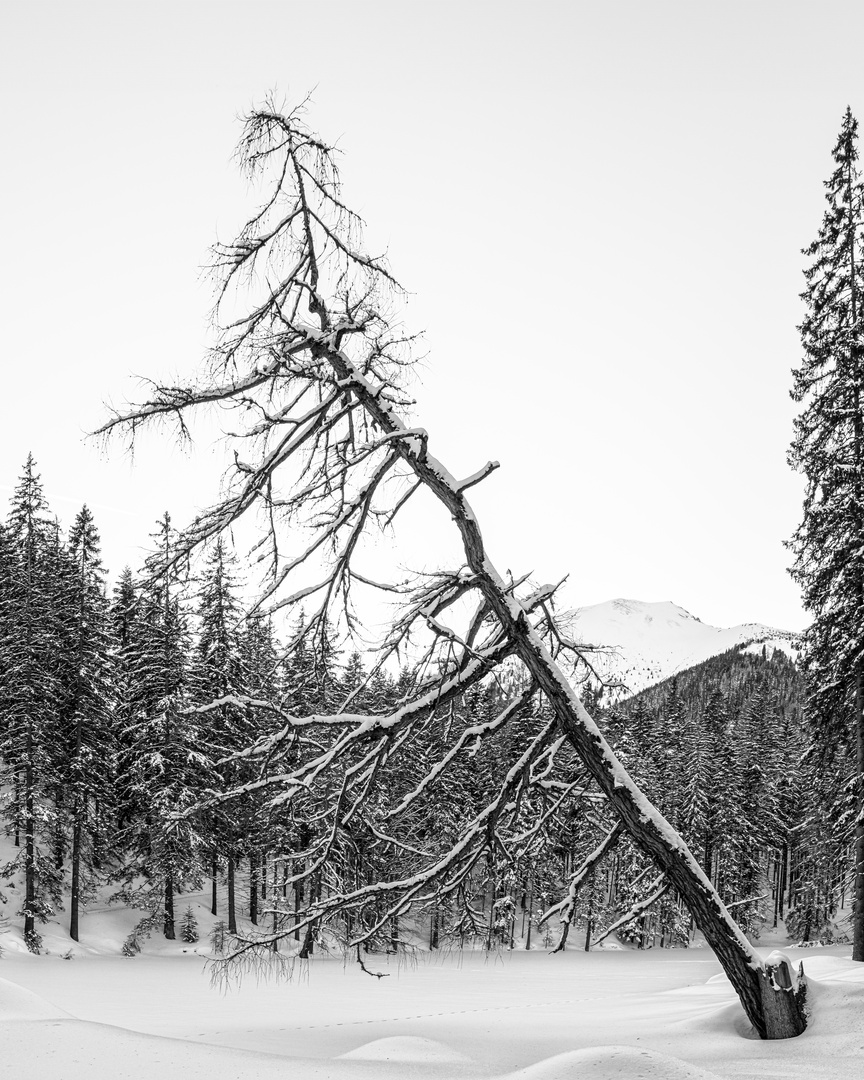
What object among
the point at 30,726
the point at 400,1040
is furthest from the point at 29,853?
the point at 400,1040

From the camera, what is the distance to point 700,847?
4131 centimetres

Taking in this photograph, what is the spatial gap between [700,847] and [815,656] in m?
31.7

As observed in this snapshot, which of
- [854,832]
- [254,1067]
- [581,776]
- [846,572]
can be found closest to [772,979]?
[581,776]

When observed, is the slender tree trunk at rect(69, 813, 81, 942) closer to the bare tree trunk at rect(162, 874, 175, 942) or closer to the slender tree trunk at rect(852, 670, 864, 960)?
the bare tree trunk at rect(162, 874, 175, 942)

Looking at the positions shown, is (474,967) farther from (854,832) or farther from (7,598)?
(7,598)

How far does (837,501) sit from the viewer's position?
13.7m

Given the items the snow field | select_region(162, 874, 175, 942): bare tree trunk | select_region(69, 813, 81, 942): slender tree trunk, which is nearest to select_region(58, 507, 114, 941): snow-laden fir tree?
select_region(69, 813, 81, 942): slender tree trunk

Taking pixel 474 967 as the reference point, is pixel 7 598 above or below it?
above

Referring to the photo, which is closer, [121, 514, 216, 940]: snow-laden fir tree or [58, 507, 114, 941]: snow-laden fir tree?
[121, 514, 216, 940]: snow-laden fir tree

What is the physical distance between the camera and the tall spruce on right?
533 inches

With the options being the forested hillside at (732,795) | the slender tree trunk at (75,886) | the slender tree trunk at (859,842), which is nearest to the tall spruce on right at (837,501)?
the slender tree trunk at (859,842)

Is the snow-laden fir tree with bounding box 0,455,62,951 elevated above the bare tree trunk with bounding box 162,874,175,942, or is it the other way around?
the snow-laden fir tree with bounding box 0,455,62,951

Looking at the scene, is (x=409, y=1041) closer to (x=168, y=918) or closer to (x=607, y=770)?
(x=607, y=770)

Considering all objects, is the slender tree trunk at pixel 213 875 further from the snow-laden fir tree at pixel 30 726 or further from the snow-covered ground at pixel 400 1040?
the snow-covered ground at pixel 400 1040
